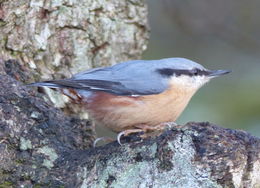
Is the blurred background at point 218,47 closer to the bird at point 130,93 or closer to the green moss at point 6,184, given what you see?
the bird at point 130,93

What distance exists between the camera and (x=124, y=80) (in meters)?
3.68

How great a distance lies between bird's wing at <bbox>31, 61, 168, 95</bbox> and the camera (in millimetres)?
3611

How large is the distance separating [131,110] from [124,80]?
0.24 metres

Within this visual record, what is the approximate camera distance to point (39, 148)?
314 cm

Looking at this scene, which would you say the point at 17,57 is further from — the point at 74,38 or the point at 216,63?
the point at 216,63

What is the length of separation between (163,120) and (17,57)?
1032 mm

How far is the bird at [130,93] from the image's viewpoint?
3549mm

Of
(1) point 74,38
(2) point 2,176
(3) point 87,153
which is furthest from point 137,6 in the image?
(2) point 2,176

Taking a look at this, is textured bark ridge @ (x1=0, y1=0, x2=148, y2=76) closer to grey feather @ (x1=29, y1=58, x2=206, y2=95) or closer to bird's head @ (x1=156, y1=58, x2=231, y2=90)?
grey feather @ (x1=29, y1=58, x2=206, y2=95)

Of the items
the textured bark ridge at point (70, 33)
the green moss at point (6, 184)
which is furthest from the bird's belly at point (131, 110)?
the green moss at point (6, 184)

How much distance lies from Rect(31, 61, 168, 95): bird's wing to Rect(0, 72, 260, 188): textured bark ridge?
0.37 metres

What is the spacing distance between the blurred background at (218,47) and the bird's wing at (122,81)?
118 cm

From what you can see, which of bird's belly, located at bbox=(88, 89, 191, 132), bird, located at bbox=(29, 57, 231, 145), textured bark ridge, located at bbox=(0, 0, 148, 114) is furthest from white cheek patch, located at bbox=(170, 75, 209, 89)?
textured bark ridge, located at bbox=(0, 0, 148, 114)

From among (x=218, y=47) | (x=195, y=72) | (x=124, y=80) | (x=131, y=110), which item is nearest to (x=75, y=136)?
(x=131, y=110)
